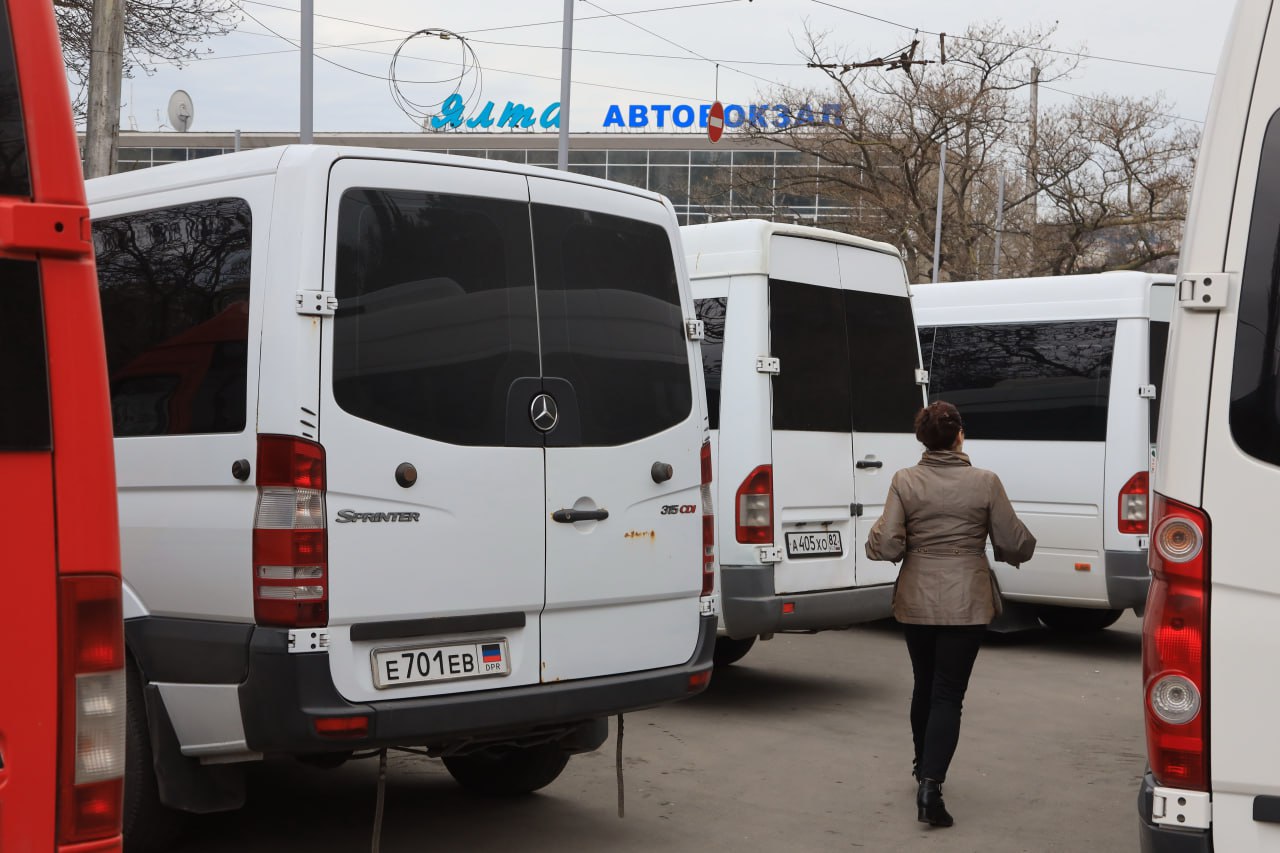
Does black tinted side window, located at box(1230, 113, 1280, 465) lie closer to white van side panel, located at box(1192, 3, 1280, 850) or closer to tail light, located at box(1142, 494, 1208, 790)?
white van side panel, located at box(1192, 3, 1280, 850)

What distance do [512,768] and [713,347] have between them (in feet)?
9.92

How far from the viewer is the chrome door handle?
17.4 feet

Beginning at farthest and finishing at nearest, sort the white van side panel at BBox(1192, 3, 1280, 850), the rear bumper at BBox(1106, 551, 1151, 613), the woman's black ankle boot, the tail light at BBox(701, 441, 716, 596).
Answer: the rear bumper at BBox(1106, 551, 1151, 613), the woman's black ankle boot, the tail light at BBox(701, 441, 716, 596), the white van side panel at BBox(1192, 3, 1280, 850)

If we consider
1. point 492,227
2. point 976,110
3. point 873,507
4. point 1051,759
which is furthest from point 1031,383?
point 976,110

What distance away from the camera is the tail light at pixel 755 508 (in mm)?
8273

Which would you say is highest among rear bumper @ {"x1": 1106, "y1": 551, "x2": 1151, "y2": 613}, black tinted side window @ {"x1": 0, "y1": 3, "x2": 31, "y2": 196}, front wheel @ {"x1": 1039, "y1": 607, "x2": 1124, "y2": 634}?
black tinted side window @ {"x1": 0, "y1": 3, "x2": 31, "y2": 196}

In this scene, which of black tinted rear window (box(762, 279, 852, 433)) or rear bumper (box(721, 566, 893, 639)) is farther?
black tinted rear window (box(762, 279, 852, 433))

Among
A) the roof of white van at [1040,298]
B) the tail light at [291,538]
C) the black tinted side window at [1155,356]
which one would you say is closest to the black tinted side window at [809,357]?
the roof of white van at [1040,298]

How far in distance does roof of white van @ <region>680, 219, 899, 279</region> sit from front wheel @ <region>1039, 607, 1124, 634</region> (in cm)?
465

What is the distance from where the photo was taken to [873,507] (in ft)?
29.7

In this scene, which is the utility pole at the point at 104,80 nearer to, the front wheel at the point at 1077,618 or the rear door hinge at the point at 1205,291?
the front wheel at the point at 1077,618

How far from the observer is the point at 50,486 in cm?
267

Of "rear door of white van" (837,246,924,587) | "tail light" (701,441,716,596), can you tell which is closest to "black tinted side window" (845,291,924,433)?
"rear door of white van" (837,246,924,587)

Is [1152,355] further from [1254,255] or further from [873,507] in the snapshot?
[1254,255]
